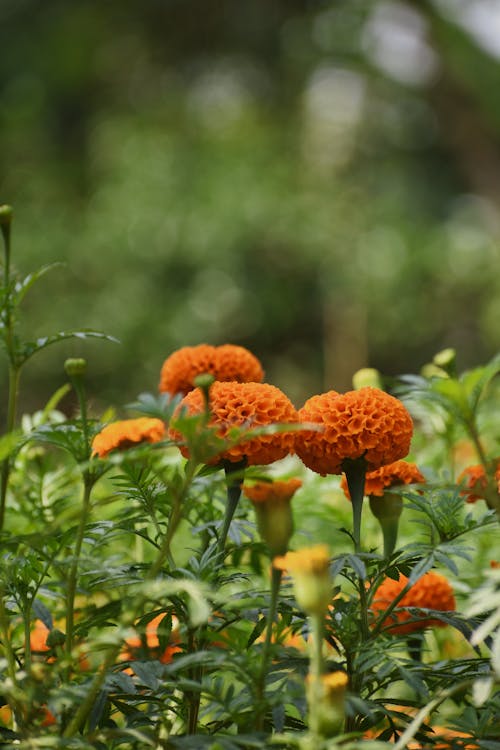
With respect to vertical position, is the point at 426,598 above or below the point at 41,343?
below

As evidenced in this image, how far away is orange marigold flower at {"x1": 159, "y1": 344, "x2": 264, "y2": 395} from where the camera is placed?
2.60ft

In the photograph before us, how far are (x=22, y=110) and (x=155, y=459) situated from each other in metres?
6.24

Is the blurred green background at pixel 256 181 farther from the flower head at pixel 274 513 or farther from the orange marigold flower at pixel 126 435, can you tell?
the flower head at pixel 274 513

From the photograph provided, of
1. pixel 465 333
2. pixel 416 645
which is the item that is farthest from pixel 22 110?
pixel 416 645

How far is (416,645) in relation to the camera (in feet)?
2.40

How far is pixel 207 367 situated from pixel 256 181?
5034mm

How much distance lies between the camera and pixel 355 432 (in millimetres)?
602

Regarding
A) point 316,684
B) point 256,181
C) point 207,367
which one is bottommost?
point 316,684

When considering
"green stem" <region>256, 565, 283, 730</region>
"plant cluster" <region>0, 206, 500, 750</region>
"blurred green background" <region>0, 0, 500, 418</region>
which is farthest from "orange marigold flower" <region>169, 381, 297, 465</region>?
"blurred green background" <region>0, 0, 500, 418</region>

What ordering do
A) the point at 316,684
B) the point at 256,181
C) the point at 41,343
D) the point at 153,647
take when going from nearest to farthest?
the point at 316,684
the point at 41,343
the point at 153,647
the point at 256,181

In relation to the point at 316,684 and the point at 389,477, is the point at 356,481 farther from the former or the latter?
the point at 316,684

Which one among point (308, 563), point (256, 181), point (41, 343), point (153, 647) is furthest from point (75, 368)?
point (256, 181)

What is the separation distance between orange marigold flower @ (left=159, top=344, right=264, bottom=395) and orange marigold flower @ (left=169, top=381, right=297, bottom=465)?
0.18 meters

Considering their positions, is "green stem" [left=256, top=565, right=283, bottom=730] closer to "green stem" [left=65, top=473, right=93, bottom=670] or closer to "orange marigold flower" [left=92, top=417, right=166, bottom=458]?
"green stem" [left=65, top=473, right=93, bottom=670]
